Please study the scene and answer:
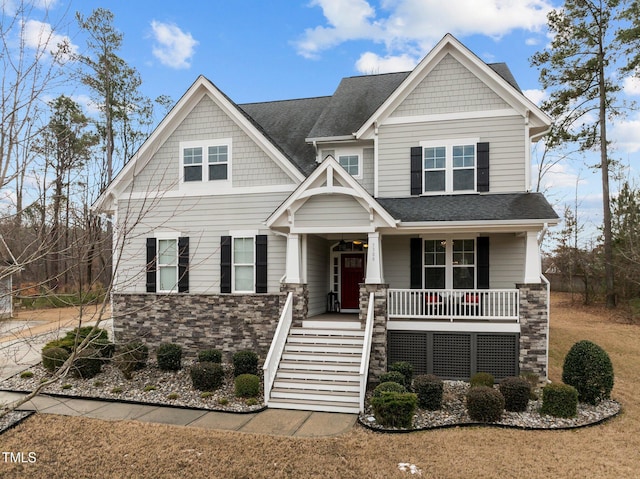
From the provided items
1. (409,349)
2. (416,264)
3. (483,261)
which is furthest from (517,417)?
(416,264)

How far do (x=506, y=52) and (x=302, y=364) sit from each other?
15.3 metres

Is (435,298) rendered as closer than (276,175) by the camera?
Yes

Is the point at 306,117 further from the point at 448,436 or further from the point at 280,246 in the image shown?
the point at 448,436

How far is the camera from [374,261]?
10750 millimetres

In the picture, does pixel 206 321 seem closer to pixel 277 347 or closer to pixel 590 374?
pixel 277 347

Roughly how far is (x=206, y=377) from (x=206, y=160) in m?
6.49

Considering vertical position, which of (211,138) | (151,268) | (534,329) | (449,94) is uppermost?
(449,94)

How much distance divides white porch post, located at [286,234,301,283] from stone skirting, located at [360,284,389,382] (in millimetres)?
1774

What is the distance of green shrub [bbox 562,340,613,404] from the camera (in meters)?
8.93

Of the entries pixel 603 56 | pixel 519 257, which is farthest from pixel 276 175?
pixel 603 56

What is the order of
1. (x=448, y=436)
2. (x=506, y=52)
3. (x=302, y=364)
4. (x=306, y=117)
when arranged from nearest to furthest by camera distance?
(x=448, y=436) → (x=302, y=364) → (x=306, y=117) → (x=506, y=52)

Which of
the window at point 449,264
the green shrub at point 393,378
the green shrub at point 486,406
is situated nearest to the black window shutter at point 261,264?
the window at point 449,264

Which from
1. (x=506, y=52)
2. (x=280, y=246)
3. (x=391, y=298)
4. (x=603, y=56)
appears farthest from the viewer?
(x=603, y=56)

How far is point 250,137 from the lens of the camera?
12891 mm
